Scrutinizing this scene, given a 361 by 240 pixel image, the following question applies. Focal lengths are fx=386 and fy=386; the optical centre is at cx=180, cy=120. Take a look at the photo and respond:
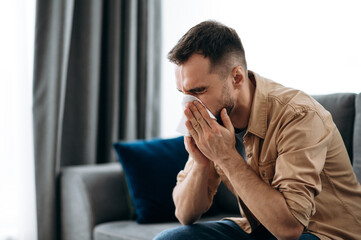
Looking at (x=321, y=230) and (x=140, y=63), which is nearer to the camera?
(x=321, y=230)

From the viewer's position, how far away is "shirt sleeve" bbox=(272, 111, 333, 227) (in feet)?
3.36

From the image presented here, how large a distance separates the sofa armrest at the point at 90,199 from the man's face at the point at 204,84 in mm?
962

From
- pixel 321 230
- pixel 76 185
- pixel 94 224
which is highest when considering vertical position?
pixel 321 230

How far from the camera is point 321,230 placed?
115cm

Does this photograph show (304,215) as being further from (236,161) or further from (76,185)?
(76,185)

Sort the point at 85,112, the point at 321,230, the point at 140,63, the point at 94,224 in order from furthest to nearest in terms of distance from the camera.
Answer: the point at 140,63 → the point at 85,112 → the point at 94,224 → the point at 321,230

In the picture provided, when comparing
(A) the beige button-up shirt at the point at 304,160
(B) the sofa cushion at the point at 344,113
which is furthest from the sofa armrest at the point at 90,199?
(B) the sofa cushion at the point at 344,113

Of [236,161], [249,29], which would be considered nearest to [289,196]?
[236,161]

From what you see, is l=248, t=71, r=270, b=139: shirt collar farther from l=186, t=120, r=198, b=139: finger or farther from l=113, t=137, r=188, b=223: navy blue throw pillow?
l=113, t=137, r=188, b=223: navy blue throw pillow

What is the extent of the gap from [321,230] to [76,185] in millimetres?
1271

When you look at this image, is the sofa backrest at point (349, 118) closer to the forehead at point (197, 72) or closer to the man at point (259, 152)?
the man at point (259, 152)

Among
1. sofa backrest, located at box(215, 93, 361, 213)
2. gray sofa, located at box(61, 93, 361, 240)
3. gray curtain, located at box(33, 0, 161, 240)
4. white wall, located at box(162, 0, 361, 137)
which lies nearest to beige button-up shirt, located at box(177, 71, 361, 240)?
sofa backrest, located at box(215, 93, 361, 213)

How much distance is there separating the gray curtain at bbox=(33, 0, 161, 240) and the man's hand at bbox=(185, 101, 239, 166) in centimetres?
122

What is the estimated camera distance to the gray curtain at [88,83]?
2182mm
